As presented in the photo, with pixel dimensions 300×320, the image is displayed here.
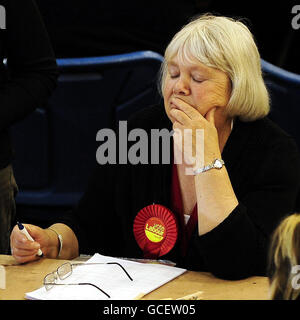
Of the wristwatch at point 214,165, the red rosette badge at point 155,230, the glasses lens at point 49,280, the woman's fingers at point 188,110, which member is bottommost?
the glasses lens at point 49,280

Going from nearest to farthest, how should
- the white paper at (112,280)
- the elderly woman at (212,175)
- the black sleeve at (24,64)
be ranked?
the white paper at (112,280), the elderly woman at (212,175), the black sleeve at (24,64)

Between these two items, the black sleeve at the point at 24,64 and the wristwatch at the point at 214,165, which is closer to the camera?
the wristwatch at the point at 214,165

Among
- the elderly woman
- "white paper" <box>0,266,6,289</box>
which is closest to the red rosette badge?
the elderly woman

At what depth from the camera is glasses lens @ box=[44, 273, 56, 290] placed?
143cm

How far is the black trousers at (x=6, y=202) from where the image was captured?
1.94m

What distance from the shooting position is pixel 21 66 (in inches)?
79.5

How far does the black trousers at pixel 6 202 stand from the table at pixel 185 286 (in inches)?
15.0

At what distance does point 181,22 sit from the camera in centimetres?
321

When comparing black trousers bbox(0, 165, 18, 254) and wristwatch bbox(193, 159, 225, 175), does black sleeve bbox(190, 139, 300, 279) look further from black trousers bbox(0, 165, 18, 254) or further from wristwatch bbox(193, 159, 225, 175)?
black trousers bbox(0, 165, 18, 254)

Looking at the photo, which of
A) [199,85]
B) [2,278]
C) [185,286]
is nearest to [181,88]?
[199,85]

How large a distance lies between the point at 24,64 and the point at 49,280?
0.86 meters

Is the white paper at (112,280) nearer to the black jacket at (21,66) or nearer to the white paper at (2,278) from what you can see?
the white paper at (2,278)

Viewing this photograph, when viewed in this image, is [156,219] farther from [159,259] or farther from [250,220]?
[250,220]

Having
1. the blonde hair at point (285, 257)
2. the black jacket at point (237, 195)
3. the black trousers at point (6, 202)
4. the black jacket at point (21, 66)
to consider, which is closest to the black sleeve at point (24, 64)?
the black jacket at point (21, 66)
